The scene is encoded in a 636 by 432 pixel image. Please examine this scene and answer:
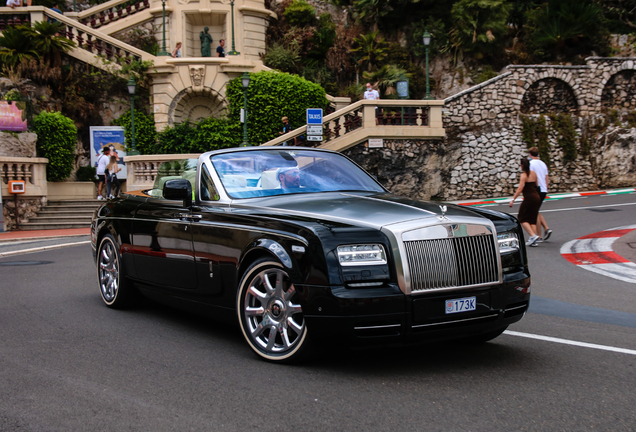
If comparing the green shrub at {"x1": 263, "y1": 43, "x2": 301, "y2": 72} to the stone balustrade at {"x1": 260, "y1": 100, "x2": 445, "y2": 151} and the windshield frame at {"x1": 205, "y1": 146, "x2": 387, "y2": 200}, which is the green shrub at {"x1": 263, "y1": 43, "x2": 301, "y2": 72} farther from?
the windshield frame at {"x1": 205, "y1": 146, "x2": 387, "y2": 200}

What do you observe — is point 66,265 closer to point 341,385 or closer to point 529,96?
point 341,385

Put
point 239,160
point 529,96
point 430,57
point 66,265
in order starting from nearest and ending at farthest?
1. point 239,160
2. point 66,265
3. point 529,96
4. point 430,57

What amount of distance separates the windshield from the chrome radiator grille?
5.44 feet

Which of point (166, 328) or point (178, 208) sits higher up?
point (178, 208)

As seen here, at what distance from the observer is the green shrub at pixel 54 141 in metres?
26.3

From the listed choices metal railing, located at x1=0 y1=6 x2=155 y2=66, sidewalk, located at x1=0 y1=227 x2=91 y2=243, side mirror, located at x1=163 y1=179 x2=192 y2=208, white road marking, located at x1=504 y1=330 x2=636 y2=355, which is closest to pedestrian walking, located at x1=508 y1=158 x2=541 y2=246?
white road marking, located at x1=504 y1=330 x2=636 y2=355

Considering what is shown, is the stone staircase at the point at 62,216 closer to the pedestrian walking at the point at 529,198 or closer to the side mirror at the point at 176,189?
the pedestrian walking at the point at 529,198

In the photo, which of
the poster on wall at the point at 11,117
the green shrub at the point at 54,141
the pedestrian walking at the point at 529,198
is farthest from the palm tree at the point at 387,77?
the pedestrian walking at the point at 529,198

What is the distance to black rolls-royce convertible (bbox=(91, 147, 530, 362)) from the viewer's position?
4.48m

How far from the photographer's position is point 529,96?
27.8 m

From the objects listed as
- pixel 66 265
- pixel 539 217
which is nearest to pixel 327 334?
pixel 66 265

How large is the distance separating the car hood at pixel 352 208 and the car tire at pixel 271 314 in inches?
18.8

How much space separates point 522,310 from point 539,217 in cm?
915

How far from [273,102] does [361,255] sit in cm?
2600
